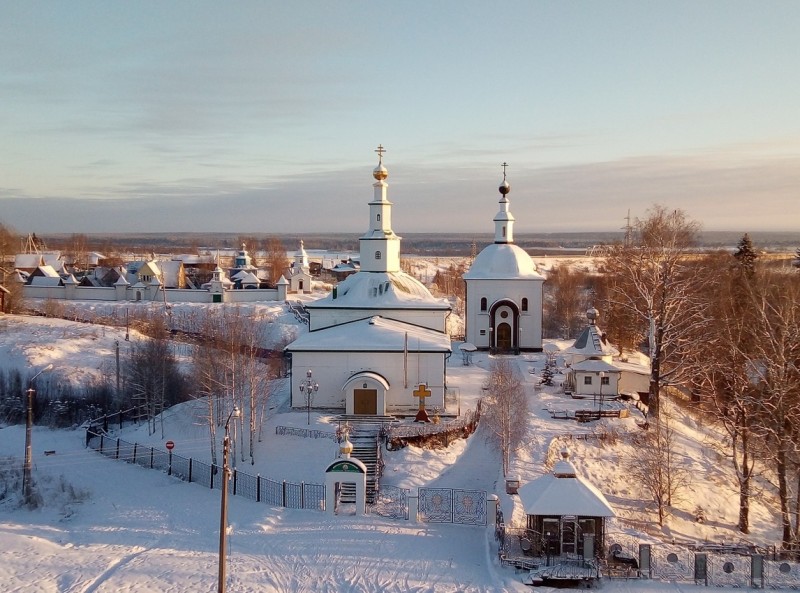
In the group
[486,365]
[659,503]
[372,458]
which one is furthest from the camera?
[486,365]

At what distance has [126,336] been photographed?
121 feet

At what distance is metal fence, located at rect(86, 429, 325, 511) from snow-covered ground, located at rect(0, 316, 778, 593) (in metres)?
0.42

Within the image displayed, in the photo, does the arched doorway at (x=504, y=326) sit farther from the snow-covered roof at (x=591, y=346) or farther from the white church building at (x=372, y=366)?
the white church building at (x=372, y=366)

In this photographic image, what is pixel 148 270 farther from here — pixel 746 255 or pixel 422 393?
pixel 746 255

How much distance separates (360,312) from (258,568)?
14.5 meters

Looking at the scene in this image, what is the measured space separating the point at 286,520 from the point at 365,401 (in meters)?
8.09

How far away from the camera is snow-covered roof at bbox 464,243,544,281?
113 feet

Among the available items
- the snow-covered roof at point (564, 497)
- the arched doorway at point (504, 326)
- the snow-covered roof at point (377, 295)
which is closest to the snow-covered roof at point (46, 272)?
the arched doorway at point (504, 326)

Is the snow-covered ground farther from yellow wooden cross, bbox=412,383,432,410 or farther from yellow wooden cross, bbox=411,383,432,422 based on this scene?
yellow wooden cross, bbox=412,383,432,410

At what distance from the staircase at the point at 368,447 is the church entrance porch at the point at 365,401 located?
0.30 meters

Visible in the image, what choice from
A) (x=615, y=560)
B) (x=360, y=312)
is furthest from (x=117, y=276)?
(x=615, y=560)

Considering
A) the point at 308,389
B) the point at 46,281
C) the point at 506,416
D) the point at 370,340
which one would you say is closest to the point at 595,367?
the point at 506,416

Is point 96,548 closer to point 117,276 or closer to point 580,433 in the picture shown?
point 580,433

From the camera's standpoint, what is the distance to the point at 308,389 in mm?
22484
